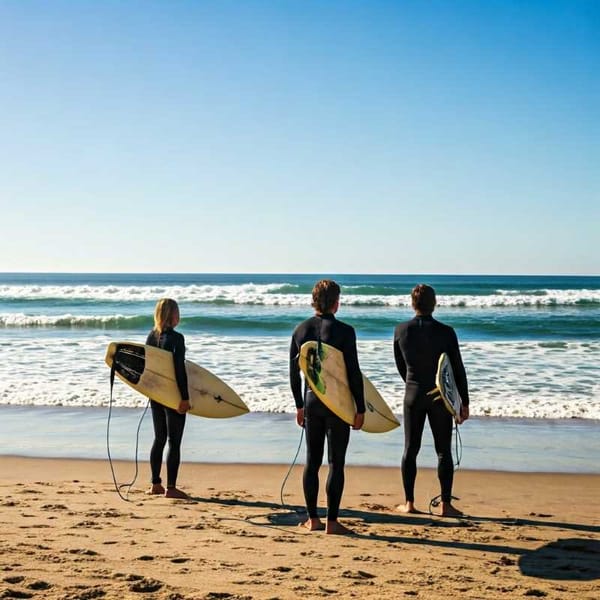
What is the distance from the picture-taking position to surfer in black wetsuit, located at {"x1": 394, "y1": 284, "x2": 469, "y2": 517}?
4695 millimetres

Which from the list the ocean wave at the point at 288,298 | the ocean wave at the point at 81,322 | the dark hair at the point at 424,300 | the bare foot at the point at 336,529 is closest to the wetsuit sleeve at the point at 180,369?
the bare foot at the point at 336,529

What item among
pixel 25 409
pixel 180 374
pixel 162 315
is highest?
pixel 162 315

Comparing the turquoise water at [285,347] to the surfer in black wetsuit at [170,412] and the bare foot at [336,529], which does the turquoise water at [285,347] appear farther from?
the bare foot at [336,529]

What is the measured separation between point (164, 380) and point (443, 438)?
1974mm

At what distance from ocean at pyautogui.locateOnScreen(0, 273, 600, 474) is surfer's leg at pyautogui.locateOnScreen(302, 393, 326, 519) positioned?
383cm

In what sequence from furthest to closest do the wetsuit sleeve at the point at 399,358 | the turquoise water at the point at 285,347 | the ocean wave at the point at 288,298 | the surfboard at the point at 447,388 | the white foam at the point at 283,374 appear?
the ocean wave at the point at 288,298, the turquoise water at the point at 285,347, the white foam at the point at 283,374, the wetsuit sleeve at the point at 399,358, the surfboard at the point at 447,388

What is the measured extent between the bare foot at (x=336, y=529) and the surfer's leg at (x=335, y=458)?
0.08ft

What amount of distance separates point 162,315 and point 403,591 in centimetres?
267

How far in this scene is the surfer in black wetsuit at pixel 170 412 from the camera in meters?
5.08

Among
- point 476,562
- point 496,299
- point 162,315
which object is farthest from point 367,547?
point 496,299

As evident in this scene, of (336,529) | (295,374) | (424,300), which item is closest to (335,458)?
(336,529)

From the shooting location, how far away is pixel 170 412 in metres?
5.14

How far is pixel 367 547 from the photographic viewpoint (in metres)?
3.93

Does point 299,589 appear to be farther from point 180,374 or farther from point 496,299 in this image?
point 496,299
